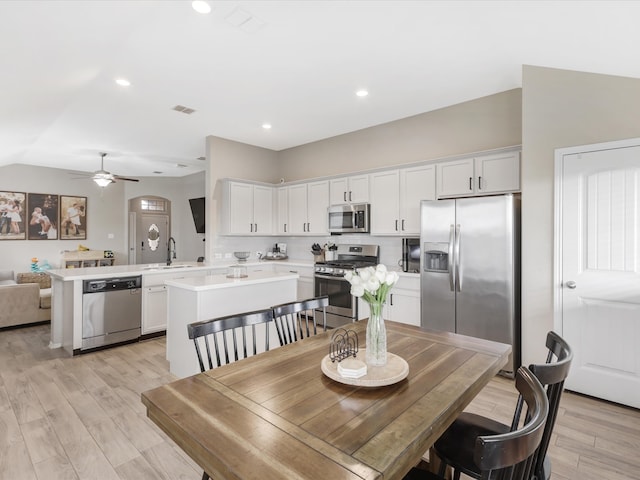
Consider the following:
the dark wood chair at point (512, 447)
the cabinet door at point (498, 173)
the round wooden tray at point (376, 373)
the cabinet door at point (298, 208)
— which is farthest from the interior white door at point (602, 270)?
the cabinet door at point (298, 208)

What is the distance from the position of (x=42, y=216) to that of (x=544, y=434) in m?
9.63

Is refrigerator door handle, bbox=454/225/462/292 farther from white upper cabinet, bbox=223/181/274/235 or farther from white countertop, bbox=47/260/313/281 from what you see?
white upper cabinet, bbox=223/181/274/235

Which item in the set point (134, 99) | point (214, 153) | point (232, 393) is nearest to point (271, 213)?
point (214, 153)

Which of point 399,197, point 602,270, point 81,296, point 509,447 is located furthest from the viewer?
point 399,197

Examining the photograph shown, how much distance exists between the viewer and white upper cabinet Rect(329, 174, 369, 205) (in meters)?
4.88

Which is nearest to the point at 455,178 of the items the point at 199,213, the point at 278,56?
the point at 278,56

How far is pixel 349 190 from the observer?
5059 mm

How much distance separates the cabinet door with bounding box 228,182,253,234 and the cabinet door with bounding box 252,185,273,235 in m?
0.08

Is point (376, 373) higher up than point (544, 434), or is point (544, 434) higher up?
point (376, 373)

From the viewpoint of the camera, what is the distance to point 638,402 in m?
2.71

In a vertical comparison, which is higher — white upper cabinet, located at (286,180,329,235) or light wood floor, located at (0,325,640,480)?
white upper cabinet, located at (286,180,329,235)

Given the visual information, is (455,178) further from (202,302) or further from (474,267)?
(202,302)

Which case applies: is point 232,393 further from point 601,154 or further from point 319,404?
point 601,154

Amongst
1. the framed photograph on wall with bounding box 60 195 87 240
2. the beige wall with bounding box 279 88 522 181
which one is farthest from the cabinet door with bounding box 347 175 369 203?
the framed photograph on wall with bounding box 60 195 87 240
